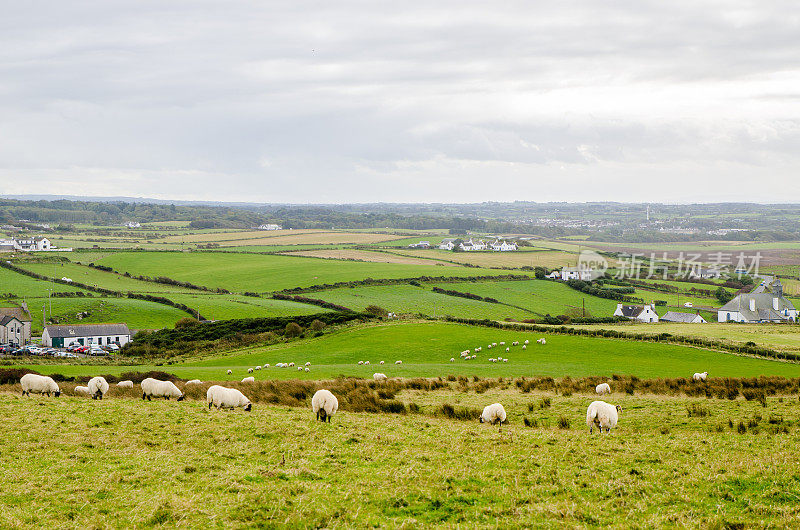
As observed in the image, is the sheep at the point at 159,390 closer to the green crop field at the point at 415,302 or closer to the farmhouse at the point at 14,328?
the green crop field at the point at 415,302

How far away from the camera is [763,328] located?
55.9m

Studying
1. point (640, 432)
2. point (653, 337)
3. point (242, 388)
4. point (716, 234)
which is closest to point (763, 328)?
point (653, 337)

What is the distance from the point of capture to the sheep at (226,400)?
19656 millimetres

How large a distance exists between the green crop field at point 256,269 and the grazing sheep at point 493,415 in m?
77.8

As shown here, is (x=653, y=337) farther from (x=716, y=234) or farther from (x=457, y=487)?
(x=716, y=234)

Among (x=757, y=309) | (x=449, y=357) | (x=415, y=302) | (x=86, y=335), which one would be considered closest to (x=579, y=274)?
(x=757, y=309)

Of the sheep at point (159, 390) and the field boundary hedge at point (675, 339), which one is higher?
the sheep at point (159, 390)

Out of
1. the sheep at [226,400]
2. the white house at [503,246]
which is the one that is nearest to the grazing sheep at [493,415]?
the sheep at [226,400]

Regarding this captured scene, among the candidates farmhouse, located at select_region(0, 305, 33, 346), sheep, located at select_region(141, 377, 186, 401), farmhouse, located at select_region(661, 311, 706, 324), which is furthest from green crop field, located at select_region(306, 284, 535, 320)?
sheep, located at select_region(141, 377, 186, 401)

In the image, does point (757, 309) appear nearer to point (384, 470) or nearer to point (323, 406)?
point (323, 406)

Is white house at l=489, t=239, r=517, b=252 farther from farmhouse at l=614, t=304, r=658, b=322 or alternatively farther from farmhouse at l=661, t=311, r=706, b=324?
farmhouse at l=661, t=311, r=706, b=324

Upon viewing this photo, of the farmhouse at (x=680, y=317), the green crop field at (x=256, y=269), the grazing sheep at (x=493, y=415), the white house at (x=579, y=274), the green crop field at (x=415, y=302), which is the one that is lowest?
the farmhouse at (x=680, y=317)

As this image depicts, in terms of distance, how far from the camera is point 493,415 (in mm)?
18375

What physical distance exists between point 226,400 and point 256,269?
3590 inches
